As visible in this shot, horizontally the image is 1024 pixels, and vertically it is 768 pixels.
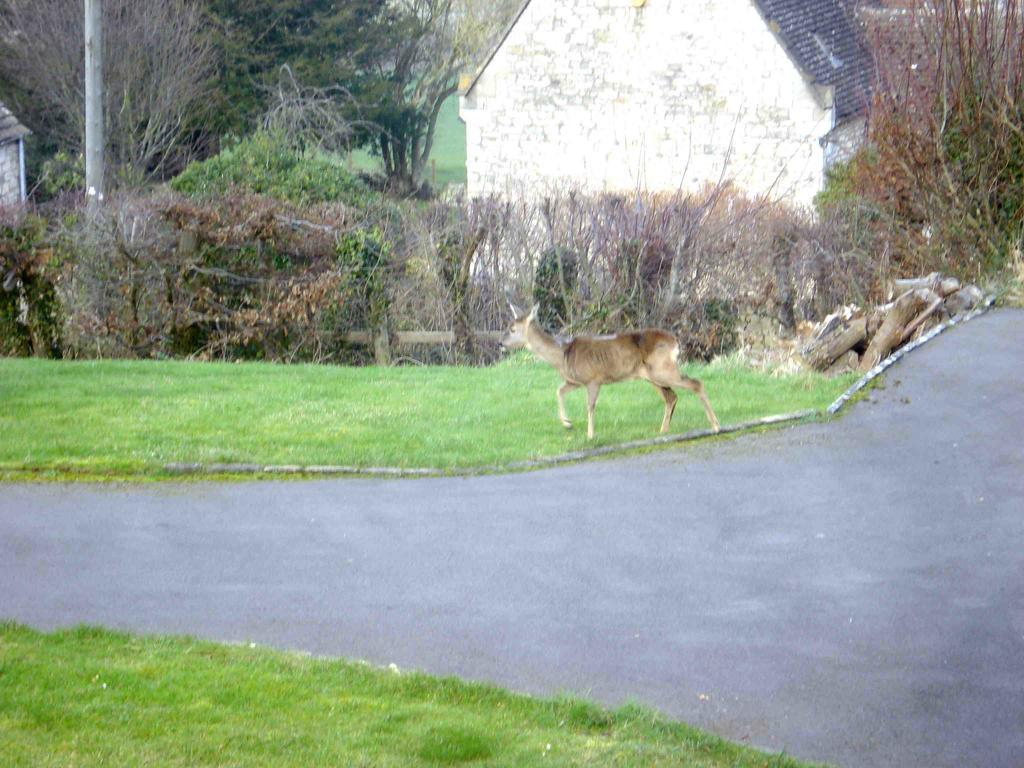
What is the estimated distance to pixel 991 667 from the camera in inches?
300

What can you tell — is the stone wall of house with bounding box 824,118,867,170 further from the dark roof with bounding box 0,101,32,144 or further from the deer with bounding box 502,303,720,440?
the deer with bounding box 502,303,720,440

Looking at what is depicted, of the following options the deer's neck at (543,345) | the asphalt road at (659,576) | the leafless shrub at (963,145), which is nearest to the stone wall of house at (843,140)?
the leafless shrub at (963,145)

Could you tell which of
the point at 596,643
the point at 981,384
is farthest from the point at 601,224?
the point at 596,643

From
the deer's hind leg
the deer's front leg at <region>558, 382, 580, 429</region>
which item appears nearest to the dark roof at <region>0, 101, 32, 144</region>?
the deer's front leg at <region>558, 382, 580, 429</region>

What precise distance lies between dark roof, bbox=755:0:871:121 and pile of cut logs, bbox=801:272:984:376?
61.0ft

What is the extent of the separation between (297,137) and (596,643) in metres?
24.5

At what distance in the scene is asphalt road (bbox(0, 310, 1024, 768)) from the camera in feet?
23.8

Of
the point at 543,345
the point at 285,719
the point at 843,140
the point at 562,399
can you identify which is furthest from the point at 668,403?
the point at 843,140

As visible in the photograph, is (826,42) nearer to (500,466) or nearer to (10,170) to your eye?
(10,170)

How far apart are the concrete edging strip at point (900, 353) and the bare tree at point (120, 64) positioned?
28274 mm

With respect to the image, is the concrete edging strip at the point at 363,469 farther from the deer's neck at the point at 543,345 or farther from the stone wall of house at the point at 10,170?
the stone wall of house at the point at 10,170

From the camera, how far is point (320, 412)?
1384 cm

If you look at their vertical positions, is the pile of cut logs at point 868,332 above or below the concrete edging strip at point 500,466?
above

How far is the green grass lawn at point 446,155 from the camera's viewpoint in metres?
55.8
